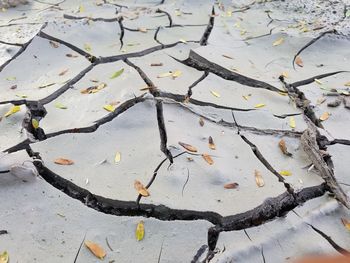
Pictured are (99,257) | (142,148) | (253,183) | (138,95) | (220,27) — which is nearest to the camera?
(99,257)

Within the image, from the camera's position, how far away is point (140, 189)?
1.79 metres

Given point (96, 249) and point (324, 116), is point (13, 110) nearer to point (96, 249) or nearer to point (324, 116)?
point (96, 249)

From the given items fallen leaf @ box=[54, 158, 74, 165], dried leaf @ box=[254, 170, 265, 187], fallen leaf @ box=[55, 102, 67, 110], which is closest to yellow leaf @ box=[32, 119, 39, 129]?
fallen leaf @ box=[55, 102, 67, 110]

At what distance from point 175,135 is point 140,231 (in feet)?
1.78

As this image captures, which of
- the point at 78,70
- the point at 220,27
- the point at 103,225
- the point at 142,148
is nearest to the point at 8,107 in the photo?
the point at 78,70

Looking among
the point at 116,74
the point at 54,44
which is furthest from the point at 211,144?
the point at 54,44

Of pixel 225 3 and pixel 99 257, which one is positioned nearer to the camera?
pixel 99 257

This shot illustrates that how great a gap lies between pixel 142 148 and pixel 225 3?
2023 mm

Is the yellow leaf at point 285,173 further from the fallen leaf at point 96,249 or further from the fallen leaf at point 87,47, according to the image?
the fallen leaf at point 87,47

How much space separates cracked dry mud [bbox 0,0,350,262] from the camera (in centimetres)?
164

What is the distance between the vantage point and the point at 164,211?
1715 mm

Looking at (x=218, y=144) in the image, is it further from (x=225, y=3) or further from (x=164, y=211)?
(x=225, y=3)

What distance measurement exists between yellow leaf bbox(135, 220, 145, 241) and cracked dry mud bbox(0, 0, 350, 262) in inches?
0.7

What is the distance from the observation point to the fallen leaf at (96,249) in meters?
1.56
